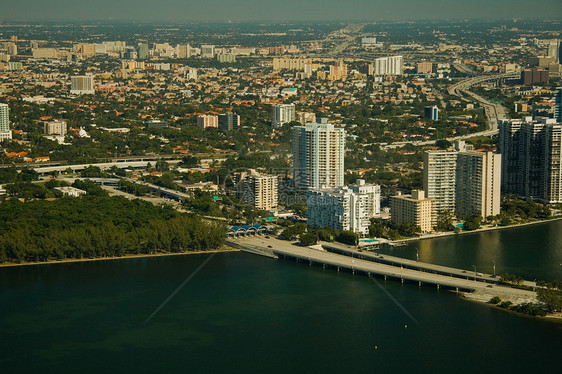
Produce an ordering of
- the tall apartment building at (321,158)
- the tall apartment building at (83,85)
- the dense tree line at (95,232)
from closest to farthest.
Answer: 1. the dense tree line at (95,232)
2. the tall apartment building at (321,158)
3. the tall apartment building at (83,85)

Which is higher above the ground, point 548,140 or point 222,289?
point 548,140

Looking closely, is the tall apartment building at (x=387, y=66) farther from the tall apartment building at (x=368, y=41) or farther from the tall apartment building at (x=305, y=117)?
the tall apartment building at (x=305, y=117)

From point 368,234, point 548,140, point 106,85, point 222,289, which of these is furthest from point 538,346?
point 106,85

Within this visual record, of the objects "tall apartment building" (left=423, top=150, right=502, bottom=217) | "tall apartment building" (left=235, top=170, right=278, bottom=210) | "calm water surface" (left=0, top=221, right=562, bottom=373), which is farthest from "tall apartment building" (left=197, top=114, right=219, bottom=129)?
"calm water surface" (left=0, top=221, right=562, bottom=373)

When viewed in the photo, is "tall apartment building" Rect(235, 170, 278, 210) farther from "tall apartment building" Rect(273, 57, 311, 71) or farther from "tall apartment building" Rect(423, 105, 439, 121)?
"tall apartment building" Rect(273, 57, 311, 71)

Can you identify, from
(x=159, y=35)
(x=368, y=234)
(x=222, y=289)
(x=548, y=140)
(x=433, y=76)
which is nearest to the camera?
(x=222, y=289)

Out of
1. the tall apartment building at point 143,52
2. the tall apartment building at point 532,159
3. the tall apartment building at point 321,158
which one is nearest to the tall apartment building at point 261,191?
the tall apartment building at point 321,158

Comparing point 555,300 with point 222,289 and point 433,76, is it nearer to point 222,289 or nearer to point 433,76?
point 222,289
